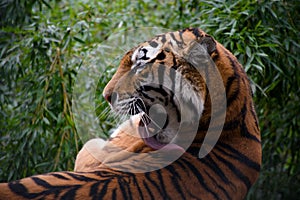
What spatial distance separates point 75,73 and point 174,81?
1.56 metres

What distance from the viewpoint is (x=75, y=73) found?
3.22m

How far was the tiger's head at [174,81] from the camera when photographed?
68.9 inches

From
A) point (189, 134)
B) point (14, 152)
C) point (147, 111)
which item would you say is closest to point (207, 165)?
point (189, 134)

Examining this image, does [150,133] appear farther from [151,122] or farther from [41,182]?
[41,182]

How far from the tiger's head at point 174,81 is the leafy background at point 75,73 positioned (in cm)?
90

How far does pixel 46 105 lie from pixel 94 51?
0.44 meters

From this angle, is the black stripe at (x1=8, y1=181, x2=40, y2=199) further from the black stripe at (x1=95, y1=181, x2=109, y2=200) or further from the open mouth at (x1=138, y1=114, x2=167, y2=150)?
the open mouth at (x1=138, y1=114, x2=167, y2=150)

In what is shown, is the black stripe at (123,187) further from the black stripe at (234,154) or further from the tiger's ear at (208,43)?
the tiger's ear at (208,43)

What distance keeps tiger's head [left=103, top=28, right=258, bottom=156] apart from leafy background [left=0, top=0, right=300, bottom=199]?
2.96 feet

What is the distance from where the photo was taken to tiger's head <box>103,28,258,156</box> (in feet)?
5.74

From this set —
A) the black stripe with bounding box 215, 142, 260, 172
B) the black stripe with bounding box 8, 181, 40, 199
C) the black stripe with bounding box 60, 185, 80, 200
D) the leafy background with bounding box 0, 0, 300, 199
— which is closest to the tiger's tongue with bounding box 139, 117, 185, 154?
the black stripe with bounding box 215, 142, 260, 172

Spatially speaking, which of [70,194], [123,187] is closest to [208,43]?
[123,187]

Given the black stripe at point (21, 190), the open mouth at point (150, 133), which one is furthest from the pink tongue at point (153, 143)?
the black stripe at point (21, 190)

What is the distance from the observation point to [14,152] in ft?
10.7
